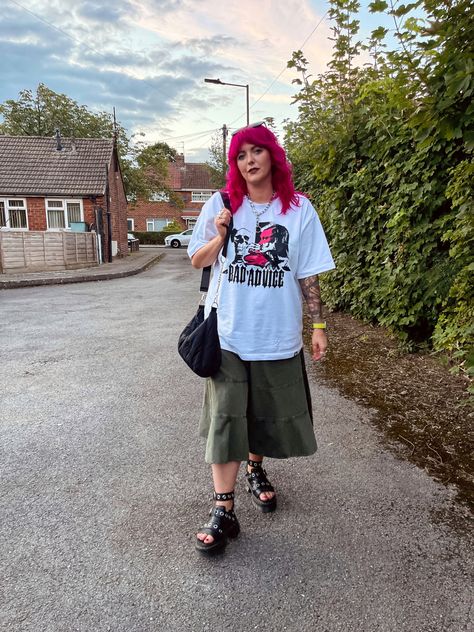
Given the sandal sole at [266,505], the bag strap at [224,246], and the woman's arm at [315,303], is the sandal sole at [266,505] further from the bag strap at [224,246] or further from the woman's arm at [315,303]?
the bag strap at [224,246]

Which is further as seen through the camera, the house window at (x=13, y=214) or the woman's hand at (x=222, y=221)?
the house window at (x=13, y=214)

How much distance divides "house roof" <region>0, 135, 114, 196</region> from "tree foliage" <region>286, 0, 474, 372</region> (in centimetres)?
1367

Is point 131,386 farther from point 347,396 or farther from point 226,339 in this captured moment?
point 226,339

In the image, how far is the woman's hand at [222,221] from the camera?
6.05ft

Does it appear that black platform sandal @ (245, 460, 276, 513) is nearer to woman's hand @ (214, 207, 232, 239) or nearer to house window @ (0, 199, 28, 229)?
woman's hand @ (214, 207, 232, 239)

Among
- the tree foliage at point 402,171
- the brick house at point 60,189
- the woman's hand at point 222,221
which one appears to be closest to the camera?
the woman's hand at point 222,221

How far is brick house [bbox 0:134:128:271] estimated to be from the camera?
18.0m

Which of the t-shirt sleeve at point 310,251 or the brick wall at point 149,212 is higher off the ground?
the brick wall at point 149,212

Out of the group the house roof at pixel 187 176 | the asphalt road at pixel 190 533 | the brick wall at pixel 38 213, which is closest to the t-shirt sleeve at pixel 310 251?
the asphalt road at pixel 190 533

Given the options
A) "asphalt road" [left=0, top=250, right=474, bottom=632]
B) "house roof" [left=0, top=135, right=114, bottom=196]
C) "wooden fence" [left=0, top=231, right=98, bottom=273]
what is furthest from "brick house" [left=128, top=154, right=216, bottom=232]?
"asphalt road" [left=0, top=250, right=474, bottom=632]

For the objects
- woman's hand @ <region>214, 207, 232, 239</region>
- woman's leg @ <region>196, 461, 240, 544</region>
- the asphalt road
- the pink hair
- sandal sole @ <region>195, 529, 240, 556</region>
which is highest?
the pink hair

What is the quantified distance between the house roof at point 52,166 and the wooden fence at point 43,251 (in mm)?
3345

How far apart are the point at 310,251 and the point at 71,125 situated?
32624 mm

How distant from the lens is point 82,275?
12.7m
